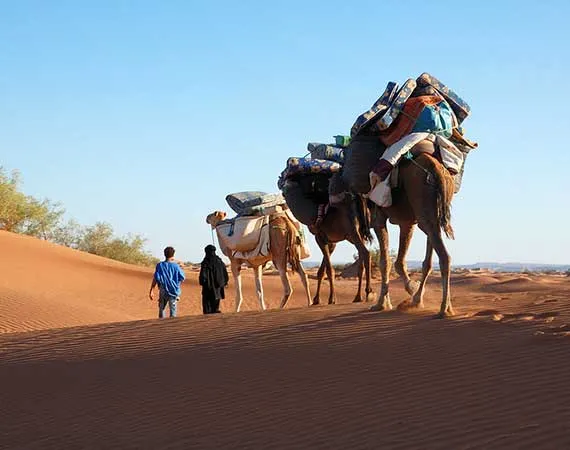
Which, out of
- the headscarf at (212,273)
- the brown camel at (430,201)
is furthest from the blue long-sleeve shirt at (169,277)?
the brown camel at (430,201)

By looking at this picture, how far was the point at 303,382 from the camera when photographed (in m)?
7.88

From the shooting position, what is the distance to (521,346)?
24.6ft

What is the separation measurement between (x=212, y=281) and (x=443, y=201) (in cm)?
826

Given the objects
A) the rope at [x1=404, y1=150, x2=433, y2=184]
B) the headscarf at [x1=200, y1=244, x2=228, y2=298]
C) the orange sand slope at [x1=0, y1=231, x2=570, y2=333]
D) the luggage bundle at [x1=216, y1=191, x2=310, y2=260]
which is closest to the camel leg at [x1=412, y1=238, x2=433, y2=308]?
the rope at [x1=404, y1=150, x2=433, y2=184]

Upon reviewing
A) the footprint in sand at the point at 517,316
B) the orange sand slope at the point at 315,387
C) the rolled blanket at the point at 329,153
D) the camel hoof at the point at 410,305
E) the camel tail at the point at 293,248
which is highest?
the rolled blanket at the point at 329,153

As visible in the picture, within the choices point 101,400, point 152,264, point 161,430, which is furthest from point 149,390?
point 152,264

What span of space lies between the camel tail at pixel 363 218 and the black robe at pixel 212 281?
3.89 meters

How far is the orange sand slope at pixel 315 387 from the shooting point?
6.09m

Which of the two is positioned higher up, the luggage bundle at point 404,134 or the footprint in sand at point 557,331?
the luggage bundle at point 404,134

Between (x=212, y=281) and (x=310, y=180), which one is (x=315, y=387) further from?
(x=212, y=281)

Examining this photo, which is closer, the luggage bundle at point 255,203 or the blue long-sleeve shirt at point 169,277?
the blue long-sleeve shirt at point 169,277

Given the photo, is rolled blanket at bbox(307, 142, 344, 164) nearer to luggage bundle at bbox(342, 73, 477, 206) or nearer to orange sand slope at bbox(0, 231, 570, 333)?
luggage bundle at bbox(342, 73, 477, 206)

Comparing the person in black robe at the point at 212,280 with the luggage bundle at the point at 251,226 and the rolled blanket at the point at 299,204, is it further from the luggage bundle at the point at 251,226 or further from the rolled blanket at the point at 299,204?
the rolled blanket at the point at 299,204

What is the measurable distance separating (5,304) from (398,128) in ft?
52.5
